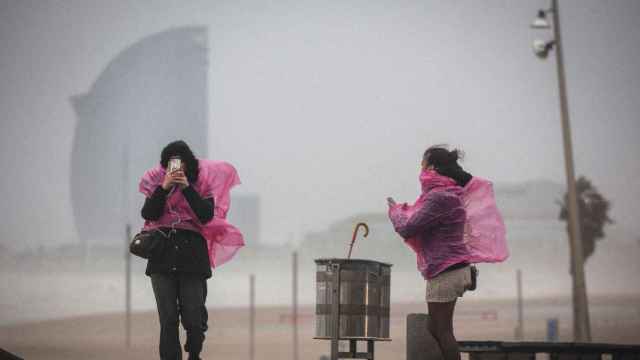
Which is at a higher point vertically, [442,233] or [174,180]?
[174,180]

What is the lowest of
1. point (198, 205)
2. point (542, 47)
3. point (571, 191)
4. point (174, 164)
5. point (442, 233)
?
point (442, 233)

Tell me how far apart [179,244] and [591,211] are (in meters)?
19.1

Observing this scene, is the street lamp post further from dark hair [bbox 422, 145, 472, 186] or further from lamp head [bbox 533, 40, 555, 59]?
dark hair [bbox 422, 145, 472, 186]

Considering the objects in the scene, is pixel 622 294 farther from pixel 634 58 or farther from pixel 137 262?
pixel 137 262

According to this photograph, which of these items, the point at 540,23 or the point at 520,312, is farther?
the point at 520,312

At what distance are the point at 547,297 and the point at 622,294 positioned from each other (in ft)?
7.30

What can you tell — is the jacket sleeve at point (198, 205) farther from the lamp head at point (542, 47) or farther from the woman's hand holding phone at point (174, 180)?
the lamp head at point (542, 47)

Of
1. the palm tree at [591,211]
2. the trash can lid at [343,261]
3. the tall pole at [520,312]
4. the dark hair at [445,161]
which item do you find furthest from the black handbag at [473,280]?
the tall pole at [520,312]

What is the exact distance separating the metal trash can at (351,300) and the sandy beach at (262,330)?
1472 centimetres

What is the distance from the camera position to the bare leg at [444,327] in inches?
231

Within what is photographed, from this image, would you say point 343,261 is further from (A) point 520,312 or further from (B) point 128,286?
(A) point 520,312

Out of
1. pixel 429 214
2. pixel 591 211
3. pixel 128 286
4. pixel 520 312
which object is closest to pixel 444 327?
pixel 429 214

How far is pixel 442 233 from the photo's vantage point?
19.9ft

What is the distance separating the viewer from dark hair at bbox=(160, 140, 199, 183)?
6.08 metres
